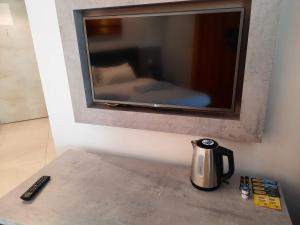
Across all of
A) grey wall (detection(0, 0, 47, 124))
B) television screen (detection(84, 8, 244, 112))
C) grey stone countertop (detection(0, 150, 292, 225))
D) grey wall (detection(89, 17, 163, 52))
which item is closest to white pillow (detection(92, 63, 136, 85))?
television screen (detection(84, 8, 244, 112))

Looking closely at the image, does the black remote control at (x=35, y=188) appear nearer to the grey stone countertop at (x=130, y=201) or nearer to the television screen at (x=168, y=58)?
the grey stone countertop at (x=130, y=201)

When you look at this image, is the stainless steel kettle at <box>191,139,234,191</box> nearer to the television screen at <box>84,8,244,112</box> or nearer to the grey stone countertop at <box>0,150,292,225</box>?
the grey stone countertop at <box>0,150,292,225</box>

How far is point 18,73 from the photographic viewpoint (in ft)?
11.3

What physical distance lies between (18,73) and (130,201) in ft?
10.9

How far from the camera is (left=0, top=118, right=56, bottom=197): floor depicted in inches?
84.7

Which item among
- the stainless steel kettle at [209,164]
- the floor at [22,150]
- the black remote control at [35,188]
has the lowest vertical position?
the floor at [22,150]

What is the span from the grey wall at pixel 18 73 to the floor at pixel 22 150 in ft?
0.70

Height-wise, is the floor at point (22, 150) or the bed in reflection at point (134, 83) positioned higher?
the bed in reflection at point (134, 83)

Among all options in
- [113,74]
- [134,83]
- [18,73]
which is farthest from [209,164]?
[18,73]

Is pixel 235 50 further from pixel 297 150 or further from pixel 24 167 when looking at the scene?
pixel 24 167

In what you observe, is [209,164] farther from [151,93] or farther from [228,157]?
[151,93]

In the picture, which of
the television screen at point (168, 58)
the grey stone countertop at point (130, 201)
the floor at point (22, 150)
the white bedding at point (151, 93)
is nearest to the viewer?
the grey stone countertop at point (130, 201)

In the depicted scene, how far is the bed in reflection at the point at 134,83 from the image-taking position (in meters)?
1.13

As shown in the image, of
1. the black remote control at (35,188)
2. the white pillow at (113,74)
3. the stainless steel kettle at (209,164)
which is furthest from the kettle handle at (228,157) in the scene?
the black remote control at (35,188)
